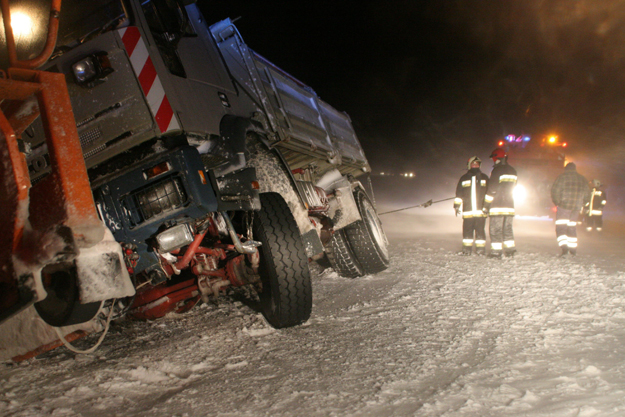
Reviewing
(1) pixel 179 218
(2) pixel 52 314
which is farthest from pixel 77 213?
(1) pixel 179 218

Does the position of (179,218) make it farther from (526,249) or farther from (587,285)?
(526,249)

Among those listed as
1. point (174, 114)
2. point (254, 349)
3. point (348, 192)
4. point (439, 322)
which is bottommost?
point (439, 322)

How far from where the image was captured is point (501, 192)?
6047mm

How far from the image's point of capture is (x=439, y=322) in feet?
9.64

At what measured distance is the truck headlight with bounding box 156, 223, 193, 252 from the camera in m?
2.46

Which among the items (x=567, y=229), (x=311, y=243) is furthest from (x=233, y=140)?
(x=567, y=229)

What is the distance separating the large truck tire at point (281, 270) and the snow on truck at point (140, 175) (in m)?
0.01

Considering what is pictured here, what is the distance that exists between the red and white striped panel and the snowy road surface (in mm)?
1533

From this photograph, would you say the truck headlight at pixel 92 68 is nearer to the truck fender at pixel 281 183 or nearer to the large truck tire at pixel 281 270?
the truck fender at pixel 281 183

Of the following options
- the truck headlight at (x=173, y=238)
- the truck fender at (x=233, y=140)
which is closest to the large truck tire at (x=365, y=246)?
the truck fender at (x=233, y=140)

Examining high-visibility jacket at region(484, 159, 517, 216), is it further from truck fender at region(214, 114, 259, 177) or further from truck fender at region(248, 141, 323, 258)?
truck fender at region(214, 114, 259, 177)

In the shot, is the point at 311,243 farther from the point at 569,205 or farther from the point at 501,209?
the point at 569,205

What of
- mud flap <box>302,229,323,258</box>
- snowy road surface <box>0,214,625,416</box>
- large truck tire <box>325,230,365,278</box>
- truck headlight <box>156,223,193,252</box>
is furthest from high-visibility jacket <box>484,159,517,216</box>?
truck headlight <box>156,223,193,252</box>

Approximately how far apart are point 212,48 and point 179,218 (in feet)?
5.77
